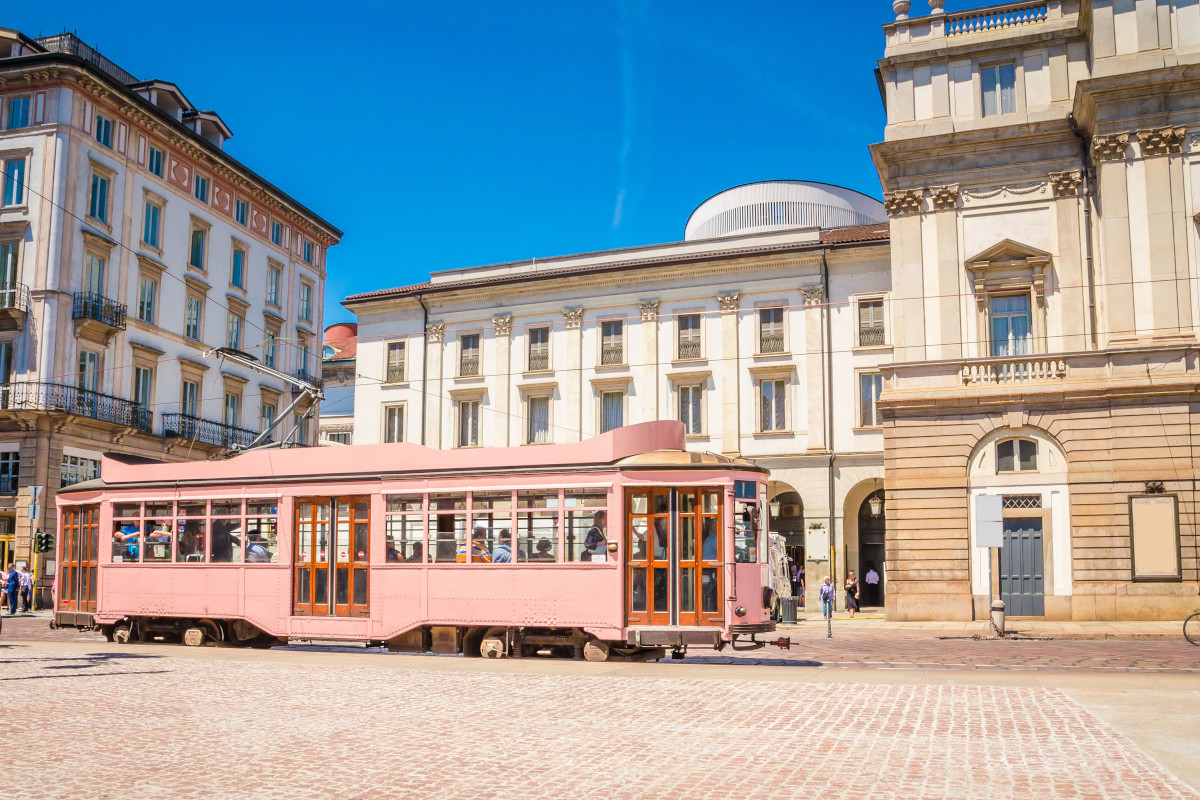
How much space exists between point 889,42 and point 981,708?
2335 centimetres

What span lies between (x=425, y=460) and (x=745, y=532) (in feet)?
16.2

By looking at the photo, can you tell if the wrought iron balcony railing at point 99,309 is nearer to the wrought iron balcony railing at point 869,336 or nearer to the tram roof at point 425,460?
the tram roof at point 425,460

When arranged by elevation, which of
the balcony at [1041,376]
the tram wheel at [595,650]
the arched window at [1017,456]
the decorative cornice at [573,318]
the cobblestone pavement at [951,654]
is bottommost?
the cobblestone pavement at [951,654]

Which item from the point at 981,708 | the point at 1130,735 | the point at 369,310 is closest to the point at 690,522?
the point at 981,708

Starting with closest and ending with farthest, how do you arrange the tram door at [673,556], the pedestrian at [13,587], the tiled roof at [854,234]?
1. the tram door at [673,556]
2. the pedestrian at [13,587]
3. the tiled roof at [854,234]

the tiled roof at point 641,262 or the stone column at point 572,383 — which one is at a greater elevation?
the tiled roof at point 641,262

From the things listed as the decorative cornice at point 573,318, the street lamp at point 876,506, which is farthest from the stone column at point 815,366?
the decorative cornice at point 573,318

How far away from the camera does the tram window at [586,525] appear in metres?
16.1

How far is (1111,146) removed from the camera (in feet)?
89.0

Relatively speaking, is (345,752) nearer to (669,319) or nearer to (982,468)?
(982,468)

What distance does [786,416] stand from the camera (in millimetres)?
38969

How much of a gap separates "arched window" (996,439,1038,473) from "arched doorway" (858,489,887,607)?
10.3 metres

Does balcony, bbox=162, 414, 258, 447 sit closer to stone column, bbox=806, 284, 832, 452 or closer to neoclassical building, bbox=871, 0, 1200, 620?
stone column, bbox=806, 284, 832, 452

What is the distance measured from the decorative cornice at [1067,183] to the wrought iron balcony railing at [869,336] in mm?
10108
